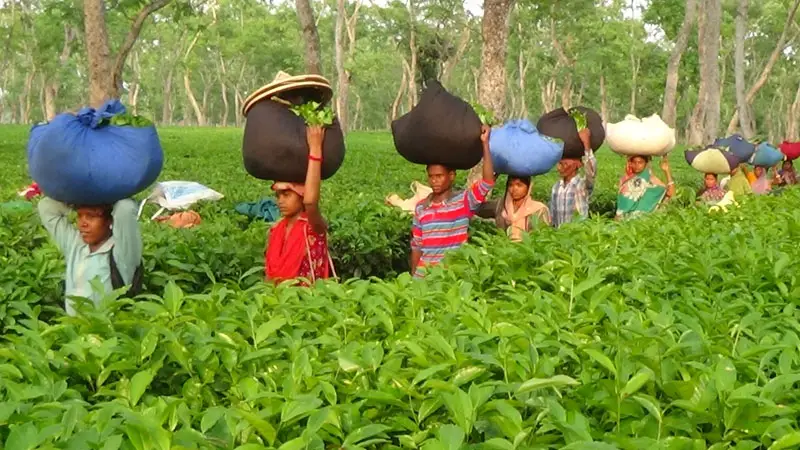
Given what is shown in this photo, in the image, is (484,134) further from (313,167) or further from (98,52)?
(98,52)

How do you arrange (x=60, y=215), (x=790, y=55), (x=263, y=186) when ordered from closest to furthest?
(x=60, y=215) → (x=263, y=186) → (x=790, y=55)

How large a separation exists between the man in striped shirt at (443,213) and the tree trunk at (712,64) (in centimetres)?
1773

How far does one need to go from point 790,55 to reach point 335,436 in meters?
59.5

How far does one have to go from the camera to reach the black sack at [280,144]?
15.5 ft

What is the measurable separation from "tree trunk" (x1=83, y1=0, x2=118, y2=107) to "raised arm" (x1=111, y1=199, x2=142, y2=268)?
908cm

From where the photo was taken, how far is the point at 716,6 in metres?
21.8

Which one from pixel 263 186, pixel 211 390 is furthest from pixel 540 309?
pixel 263 186

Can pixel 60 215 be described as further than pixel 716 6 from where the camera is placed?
No

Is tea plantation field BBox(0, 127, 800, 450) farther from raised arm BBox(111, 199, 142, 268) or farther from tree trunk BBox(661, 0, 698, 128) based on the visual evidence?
tree trunk BBox(661, 0, 698, 128)

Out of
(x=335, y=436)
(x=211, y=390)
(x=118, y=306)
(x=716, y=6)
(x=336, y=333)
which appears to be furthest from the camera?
(x=716, y=6)

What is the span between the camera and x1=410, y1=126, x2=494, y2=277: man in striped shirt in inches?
218

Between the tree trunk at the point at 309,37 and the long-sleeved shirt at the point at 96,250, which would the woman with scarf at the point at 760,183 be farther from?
the long-sleeved shirt at the point at 96,250

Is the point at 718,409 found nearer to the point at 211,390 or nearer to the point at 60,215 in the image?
the point at 211,390

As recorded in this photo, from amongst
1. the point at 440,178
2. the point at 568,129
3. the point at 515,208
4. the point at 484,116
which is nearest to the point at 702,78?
the point at 568,129
